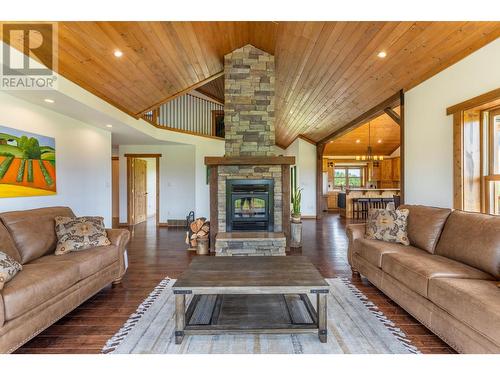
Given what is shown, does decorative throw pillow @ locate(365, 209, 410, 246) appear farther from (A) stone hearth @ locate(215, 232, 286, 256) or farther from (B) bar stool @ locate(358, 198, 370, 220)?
(B) bar stool @ locate(358, 198, 370, 220)

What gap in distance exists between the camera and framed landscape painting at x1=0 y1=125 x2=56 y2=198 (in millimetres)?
3311

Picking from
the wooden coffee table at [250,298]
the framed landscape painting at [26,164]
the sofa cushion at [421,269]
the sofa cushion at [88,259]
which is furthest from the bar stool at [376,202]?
the framed landscape painting at [26,164]

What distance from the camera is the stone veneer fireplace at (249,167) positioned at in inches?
194

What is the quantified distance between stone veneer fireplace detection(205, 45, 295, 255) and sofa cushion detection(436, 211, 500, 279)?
2547 mm

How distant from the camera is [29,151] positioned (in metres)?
3.69

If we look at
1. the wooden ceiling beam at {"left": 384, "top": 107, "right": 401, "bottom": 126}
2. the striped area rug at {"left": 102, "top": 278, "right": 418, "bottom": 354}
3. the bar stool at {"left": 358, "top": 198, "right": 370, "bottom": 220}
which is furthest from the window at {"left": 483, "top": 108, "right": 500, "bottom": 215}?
the bar stool at {"left": 358, "top": 198, "right": 370, "bottom": 220}

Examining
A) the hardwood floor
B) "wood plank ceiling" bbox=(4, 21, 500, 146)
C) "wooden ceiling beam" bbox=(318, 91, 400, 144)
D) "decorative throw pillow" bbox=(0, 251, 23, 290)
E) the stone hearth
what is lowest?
the hardwood floor

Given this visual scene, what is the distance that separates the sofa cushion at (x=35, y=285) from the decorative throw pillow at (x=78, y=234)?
0.48 meters

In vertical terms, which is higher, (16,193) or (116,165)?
(116,165)

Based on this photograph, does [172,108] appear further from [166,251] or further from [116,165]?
[166,251]

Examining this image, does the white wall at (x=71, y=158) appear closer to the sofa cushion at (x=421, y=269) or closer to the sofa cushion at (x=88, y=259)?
the sofa cushion at (x=88, y=259)

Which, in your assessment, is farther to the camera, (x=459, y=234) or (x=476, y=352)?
(x=459, y=234)
